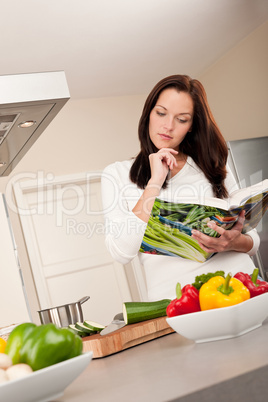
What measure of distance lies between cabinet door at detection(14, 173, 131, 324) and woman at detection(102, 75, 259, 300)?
326cm

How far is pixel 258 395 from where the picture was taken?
732 millimetres

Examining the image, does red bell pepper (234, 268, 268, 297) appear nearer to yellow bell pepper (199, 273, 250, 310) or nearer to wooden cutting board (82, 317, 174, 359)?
yellow bell pepper (199, 273, 250, 310)

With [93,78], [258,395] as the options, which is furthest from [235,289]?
[93,78]

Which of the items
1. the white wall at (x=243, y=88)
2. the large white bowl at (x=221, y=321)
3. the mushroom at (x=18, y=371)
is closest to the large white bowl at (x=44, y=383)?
the mushroom at (x=18, y=371)

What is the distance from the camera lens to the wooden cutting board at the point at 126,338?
1.22m

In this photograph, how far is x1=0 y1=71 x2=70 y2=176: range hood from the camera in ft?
4.50

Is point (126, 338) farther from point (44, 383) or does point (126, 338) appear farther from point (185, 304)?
point (44, 383)

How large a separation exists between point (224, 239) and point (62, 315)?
701 mm

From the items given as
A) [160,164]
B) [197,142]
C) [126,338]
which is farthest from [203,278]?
[197,142]

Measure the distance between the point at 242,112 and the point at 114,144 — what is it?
134 centimetres

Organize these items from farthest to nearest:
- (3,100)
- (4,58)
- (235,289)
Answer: (4,58)
(3,100)
(235,289)

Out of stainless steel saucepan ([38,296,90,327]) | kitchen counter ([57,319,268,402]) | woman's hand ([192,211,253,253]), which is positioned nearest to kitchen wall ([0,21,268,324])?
stainless steel saucepan ([38,296,90,327])

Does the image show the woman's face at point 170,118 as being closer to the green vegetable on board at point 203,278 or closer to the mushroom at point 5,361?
the green vegetable on board at point 203,278

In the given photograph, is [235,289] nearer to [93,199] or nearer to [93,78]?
[93,78]
